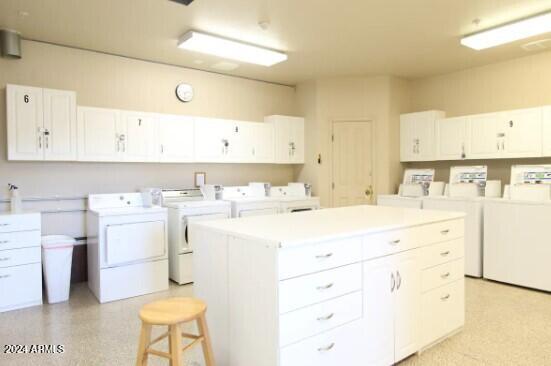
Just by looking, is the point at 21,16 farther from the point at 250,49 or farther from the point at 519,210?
the point at 519,210

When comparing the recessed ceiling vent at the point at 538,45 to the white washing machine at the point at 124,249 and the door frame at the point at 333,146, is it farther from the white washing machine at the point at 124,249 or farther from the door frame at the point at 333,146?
the white washing machine at the point at 124,249

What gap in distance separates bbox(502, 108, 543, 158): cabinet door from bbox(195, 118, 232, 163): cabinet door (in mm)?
3641

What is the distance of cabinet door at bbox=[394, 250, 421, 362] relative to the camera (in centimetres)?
249

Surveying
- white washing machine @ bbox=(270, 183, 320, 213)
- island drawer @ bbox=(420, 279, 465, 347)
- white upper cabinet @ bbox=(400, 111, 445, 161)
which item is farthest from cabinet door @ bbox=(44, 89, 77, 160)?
white upper cabinet @ bbox=(400, 111, 445, 161)

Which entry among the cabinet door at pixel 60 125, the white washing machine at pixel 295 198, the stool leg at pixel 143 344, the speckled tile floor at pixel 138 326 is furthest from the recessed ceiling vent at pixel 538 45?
the cabinet door at pixel 60 125

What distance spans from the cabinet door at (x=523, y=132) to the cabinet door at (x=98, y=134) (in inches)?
189

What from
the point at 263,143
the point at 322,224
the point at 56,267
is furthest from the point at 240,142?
the point at 322,224

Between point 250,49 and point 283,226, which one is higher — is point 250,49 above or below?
above

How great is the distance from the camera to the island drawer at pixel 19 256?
11.6 ft

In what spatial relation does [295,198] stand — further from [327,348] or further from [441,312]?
[327,348]

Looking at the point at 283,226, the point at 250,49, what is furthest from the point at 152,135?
the point at 283,226

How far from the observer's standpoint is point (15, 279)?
3.59m

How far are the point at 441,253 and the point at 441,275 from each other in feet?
0.54

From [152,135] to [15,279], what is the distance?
6.87ft
